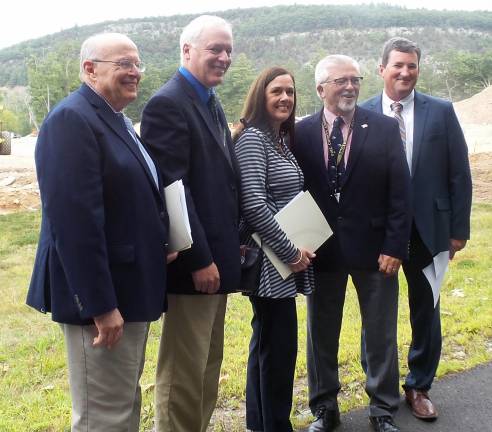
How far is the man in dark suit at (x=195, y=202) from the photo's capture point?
2648 millimetres

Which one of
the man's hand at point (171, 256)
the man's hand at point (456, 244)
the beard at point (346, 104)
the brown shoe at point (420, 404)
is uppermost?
the beard at point (346, 104)

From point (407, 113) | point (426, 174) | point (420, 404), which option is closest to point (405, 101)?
point (407, 113)

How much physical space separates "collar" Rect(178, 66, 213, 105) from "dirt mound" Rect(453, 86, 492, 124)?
117ft

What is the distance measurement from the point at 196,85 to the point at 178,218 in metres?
0.67

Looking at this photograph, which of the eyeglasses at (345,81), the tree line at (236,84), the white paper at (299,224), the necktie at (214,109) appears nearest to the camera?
the necktie at (214,109)

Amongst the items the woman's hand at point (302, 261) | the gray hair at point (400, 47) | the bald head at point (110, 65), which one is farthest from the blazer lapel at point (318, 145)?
the bald head at point (110, 65)

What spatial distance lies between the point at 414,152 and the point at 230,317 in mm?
2716

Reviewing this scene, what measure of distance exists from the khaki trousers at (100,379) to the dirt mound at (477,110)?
1436 inches

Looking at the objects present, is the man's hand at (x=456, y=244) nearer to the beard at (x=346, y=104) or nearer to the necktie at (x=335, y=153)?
the necktie at (x=335, y=153)

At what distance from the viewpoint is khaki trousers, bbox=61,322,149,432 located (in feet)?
7.55

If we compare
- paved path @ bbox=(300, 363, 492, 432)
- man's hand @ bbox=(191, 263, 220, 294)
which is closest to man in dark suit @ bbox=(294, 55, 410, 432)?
paved path @ bbox=(300, 363, 492, 432)

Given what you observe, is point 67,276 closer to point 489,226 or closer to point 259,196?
point 259,196

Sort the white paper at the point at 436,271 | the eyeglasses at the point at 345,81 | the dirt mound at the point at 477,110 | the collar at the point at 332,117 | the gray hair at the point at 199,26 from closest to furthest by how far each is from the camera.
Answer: the gray hair at the point at 199,26
the eyeglasses at the point at 345,81
the collar at the point at 332,117
the white paper at the point at 436,271
the dirt mound at the point at 477,110

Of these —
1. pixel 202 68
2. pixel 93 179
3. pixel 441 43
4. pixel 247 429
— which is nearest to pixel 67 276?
pixel 93 179
